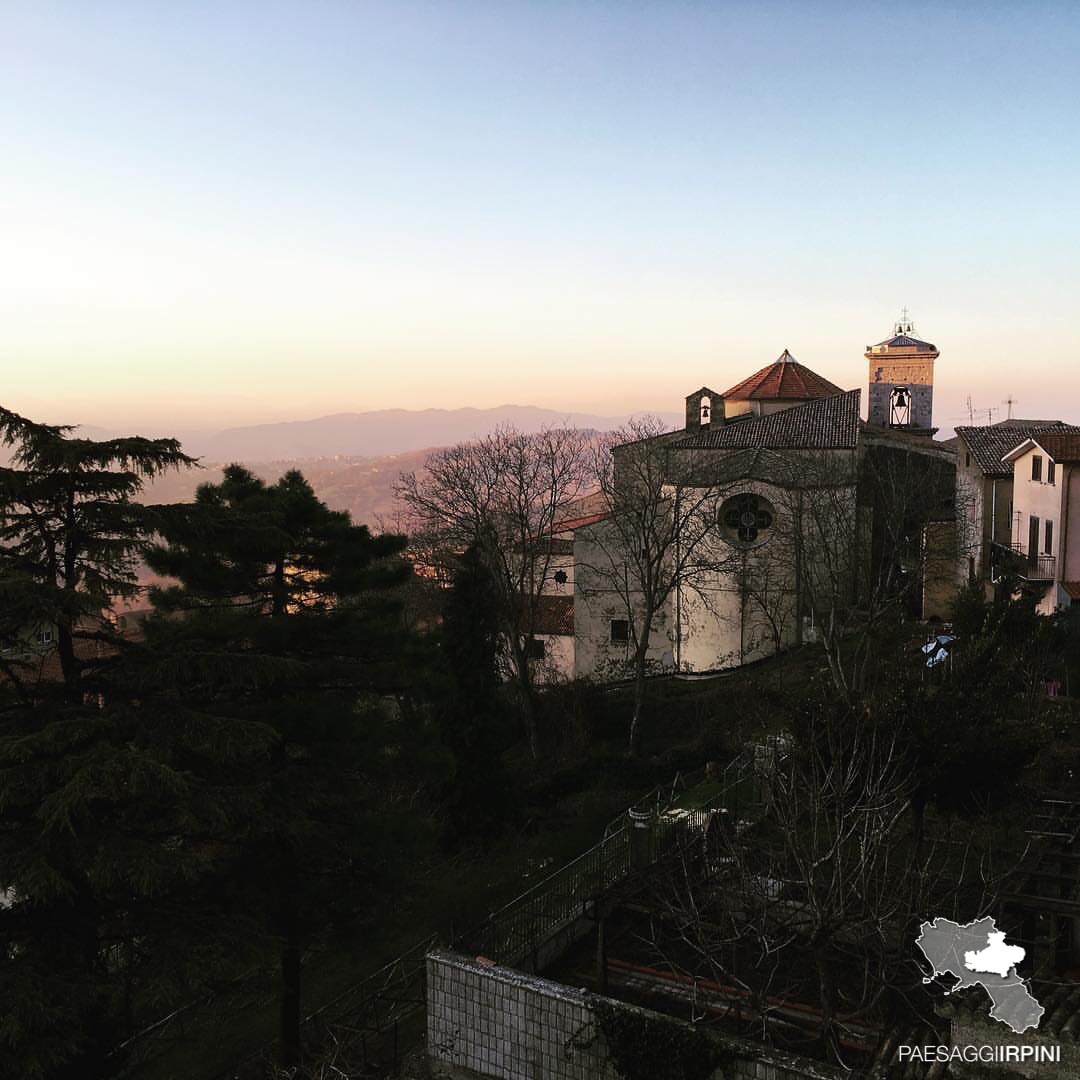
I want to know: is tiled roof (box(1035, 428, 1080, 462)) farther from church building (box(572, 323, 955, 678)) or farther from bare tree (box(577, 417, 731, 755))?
bare tree (box(577, 417, 731, 755))

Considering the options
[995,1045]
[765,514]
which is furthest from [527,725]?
[995,1045]

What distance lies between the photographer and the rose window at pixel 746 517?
110 feet

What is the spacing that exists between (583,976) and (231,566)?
22.2ft

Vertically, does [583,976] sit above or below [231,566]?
below

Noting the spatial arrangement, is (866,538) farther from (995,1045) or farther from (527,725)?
(995,1045)

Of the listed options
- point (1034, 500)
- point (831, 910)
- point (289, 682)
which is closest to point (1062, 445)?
point (1034, 500)

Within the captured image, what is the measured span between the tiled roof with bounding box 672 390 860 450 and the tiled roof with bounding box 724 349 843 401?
882 centimetres

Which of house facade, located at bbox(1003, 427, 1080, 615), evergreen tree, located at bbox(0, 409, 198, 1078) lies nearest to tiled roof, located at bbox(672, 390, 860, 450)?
house facade, located at bbox(1003, 427, 1080, 615)

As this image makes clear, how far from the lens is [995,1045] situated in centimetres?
651

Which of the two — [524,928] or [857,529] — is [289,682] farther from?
[857,529]

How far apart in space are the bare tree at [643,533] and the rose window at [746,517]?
31.2 inches

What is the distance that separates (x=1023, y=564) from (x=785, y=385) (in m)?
21.1

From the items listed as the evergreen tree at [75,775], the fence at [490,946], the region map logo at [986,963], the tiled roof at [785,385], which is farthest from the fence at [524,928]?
the tiled roof at [785,385]

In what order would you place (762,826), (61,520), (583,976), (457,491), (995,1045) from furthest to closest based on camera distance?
(457,491) → (762,826) → (583,976) → (61,520) → (995,1045)
